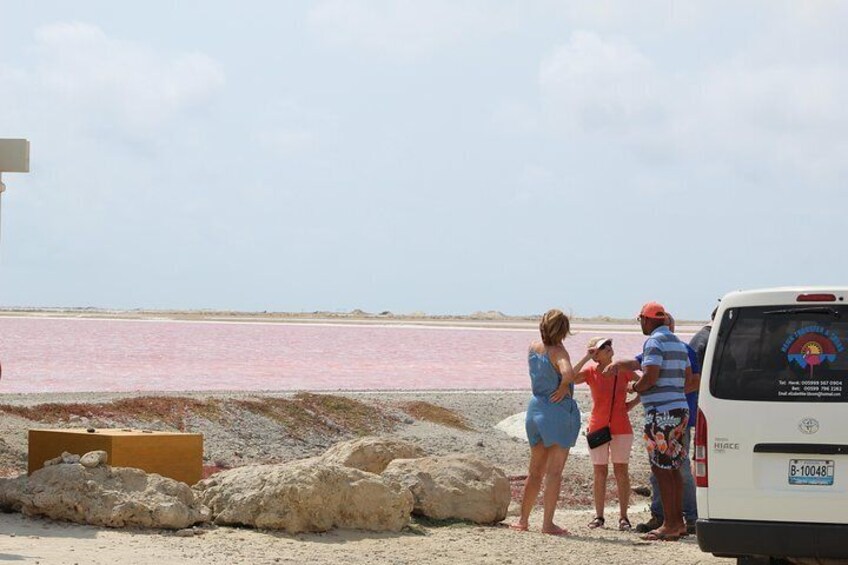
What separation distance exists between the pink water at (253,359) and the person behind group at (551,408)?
20321mm

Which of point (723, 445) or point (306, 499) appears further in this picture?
point (306, 499)

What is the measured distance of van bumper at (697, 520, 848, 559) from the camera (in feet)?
26.5

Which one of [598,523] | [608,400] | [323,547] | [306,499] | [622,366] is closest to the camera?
[323,547]

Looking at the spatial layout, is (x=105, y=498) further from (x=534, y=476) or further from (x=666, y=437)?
(x=666, y=437)

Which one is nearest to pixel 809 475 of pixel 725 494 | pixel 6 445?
pixel 725 494

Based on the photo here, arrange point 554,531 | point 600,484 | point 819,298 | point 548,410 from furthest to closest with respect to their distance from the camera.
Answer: point 600,484
point 554,531
point 548,410
point 819,298

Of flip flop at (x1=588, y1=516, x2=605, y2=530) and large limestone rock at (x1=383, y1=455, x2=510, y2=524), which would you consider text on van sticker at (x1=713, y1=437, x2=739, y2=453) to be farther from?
flip flop at (x1=588, y1=516, x2=605, y2=530)

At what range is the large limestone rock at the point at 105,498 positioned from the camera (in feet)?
33.8

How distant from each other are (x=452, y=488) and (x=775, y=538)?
3953 mm

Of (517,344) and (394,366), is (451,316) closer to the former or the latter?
(517,344)

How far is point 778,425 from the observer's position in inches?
321

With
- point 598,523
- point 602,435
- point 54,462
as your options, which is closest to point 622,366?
point 602,435

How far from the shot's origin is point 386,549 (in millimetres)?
10289

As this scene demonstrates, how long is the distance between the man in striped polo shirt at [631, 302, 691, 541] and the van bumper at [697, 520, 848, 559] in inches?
100
